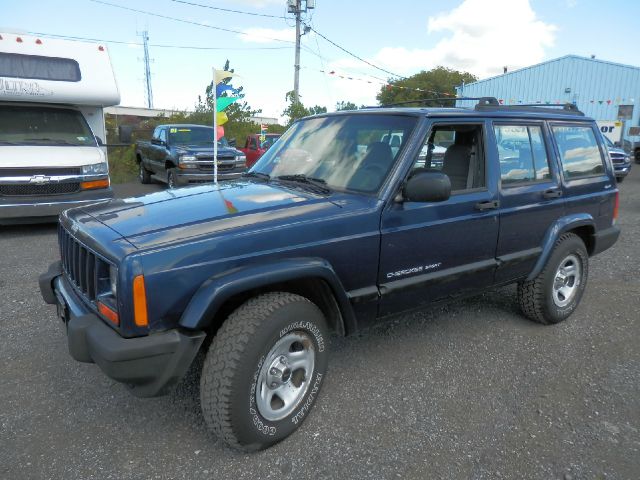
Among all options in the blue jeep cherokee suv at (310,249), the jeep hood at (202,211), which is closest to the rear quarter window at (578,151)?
the blue jeep cherokee suv at (310,249)

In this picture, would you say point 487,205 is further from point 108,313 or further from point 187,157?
point 187,157

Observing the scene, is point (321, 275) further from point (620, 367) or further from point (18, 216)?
point (18, 216)

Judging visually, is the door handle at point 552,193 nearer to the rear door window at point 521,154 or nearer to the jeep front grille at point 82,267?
the rear door window at point 521,154

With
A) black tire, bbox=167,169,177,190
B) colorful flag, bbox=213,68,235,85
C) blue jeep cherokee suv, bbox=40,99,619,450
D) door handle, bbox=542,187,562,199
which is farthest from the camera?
black tire, bbox=167,169,177,190

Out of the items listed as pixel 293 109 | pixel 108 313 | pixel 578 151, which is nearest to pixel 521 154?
pixel 578 151

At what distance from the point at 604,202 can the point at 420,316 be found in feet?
6.61

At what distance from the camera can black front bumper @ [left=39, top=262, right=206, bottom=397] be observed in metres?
2.14

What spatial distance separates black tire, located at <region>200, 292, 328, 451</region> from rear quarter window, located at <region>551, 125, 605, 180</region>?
2.74 meters

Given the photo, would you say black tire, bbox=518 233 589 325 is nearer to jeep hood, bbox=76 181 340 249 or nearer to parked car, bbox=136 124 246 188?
jeep hood, bbox=76 181 340 249

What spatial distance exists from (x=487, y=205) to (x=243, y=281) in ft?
6.38

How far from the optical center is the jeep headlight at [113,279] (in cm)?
219

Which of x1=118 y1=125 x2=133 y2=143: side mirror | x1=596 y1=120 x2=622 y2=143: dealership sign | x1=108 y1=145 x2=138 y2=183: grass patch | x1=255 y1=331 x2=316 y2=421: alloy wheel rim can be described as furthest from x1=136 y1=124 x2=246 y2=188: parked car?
x1=596 y1=120 x2=622 y2=143: dealership sign

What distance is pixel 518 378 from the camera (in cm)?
328

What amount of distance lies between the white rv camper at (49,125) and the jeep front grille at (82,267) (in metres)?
4.76
